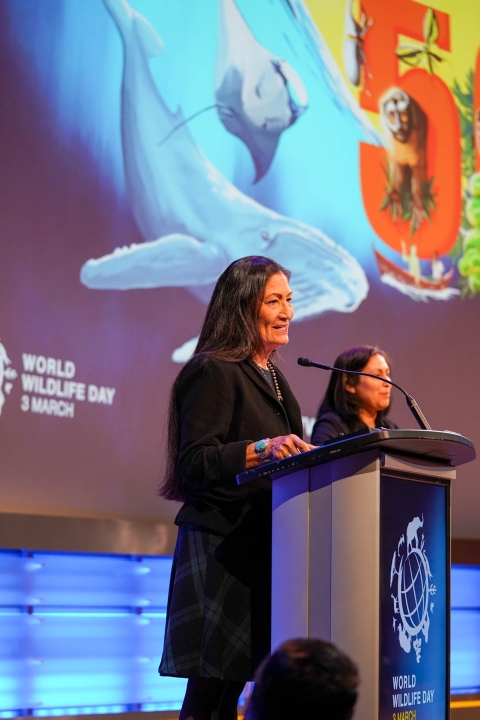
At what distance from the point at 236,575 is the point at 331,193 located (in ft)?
8.69

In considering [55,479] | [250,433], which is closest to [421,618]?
[250,433]

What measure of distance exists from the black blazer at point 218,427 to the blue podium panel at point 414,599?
37 cm

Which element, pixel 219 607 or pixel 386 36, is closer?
pixel 219 607

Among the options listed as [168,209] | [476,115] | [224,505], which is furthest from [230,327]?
[476,115]

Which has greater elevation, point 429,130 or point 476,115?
point 476,115

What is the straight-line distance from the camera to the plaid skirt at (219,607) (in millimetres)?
1998

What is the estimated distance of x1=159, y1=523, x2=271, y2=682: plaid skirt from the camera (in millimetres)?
1998

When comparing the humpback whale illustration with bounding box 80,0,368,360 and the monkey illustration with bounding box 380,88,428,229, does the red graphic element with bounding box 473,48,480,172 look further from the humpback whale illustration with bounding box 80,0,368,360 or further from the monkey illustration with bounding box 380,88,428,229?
the humpback whale illustration with bounding box 80,0,368,360

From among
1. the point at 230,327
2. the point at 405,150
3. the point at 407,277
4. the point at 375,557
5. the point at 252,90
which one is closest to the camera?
the point at 375,557

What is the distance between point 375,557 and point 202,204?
237 cm

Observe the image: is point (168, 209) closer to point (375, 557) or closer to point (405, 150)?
point (405, 150)

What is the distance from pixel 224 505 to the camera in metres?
2.07

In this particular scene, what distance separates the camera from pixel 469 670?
458 centimetres

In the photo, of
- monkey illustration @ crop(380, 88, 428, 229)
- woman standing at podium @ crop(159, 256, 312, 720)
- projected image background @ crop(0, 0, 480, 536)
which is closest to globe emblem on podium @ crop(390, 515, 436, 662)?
woman standing at podium @ crop(159, 256, 312, 720)
